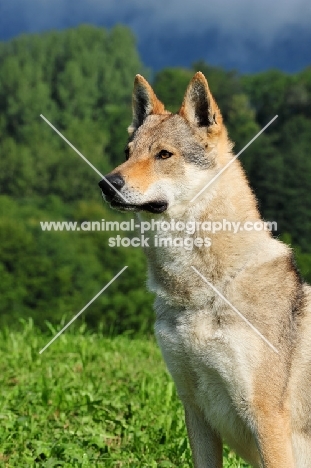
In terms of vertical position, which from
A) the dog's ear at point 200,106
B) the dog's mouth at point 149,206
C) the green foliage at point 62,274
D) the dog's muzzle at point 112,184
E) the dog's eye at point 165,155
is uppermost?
the dog's ear at point 200,106

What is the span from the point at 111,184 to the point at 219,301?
1068 millimetres

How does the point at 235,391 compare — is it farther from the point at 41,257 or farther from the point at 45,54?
the point at 45,54

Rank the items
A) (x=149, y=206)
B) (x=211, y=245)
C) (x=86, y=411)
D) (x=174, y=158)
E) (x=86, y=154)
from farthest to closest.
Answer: (x=86, y=154), (x=86, y=411), (x=174, y=158), (x=149, y=206), (x=211, y=245)

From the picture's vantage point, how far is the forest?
1870 inches

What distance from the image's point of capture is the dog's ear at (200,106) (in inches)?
194

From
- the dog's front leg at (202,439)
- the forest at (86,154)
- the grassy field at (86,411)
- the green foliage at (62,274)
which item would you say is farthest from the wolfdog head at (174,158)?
the green foliage at (62,274)

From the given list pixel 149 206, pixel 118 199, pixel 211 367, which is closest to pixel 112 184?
pixel 118 199

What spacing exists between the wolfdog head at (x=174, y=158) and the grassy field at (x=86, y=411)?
225 cm

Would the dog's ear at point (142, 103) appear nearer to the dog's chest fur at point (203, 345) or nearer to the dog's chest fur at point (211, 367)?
the dog's chest fur at point (203, 345)

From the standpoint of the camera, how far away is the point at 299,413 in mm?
4492

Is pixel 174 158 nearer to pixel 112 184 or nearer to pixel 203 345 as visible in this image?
pixel 112 184

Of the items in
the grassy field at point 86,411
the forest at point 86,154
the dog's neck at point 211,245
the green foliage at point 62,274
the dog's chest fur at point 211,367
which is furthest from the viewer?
the forest at point 86,154

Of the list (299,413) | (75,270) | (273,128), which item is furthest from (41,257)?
(299,413)

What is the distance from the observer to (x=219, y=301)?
4.56 metres
